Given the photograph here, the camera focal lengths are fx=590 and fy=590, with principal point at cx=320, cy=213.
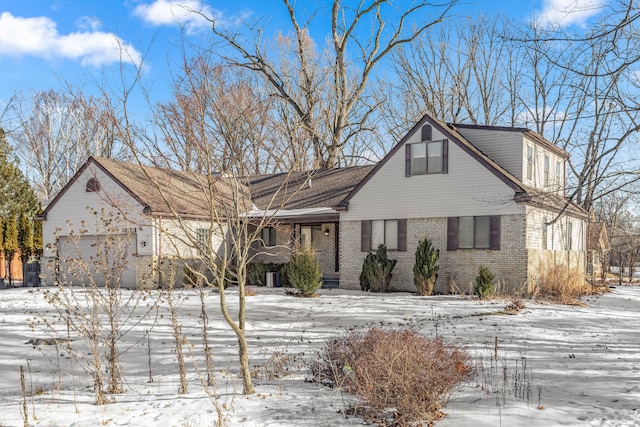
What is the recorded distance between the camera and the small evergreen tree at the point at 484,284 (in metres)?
19.2

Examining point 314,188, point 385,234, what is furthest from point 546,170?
point 314,188

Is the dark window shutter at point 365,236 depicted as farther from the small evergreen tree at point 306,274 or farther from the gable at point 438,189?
the small evergreen tree at point 306,274

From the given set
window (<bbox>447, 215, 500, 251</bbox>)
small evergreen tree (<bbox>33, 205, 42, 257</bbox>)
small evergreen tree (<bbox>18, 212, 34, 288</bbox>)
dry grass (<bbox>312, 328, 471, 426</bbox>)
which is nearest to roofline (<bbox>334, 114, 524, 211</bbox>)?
window (<bbox>447, 215, 500, 251</bbox>)

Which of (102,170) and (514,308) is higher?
(102,170)

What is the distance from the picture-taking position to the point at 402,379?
622 cm

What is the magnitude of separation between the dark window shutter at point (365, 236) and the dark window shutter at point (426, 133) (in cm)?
397

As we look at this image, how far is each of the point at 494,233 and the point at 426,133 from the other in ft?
14.8

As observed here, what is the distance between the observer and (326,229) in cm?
2662

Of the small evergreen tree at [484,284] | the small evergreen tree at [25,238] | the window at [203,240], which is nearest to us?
the window at [203,240]

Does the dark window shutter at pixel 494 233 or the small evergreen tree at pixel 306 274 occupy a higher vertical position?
the dark window shutter at pixel 494 233

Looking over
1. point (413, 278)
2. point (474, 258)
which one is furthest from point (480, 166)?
point (413, 278)

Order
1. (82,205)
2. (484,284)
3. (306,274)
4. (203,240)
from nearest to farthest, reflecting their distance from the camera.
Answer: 1. (203,240)
2. (484,284)
3. (306,274)
4. (82,205)

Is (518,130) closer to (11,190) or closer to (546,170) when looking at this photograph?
(546,170)

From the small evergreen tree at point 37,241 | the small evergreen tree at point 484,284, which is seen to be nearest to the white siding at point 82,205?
the small evergreen tree at point 37,241
